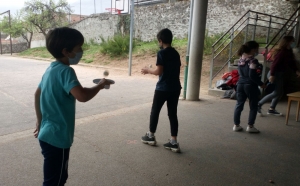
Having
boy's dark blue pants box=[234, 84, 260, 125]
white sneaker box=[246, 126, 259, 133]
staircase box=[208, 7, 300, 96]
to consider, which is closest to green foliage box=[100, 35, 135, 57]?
staircase box=[208, 7, 300, 96]

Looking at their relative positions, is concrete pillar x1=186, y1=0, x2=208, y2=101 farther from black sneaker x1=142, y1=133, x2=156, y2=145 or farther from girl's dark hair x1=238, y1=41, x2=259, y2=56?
black sneaker x1=142, y1=133, x2=156, y2=145

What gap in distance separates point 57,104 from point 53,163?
1.48ft

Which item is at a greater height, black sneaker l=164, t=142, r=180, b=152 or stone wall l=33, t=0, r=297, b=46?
stone wall l=33, t=0, r=297, b=46

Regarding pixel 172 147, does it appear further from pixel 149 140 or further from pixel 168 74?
pixel 168 74

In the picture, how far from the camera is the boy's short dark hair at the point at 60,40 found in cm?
176

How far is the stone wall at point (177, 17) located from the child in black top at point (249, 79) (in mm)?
10156

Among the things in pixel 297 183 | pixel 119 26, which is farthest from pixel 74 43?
pixel 119 26

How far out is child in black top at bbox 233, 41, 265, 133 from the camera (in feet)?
13.5

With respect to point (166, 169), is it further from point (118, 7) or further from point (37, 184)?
point (118, 7)

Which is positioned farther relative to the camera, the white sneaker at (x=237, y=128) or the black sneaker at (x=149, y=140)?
the white sneaker at (x=237, y=128)

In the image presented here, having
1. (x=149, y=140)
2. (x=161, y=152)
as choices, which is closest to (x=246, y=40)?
(x=149, y=140)

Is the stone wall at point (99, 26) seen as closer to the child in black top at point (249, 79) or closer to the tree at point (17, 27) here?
the tree at point (17, 27)

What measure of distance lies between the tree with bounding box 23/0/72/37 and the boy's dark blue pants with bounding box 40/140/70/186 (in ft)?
96.2

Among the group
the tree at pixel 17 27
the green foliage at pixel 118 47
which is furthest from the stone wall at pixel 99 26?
the tree at pixel 17 27
